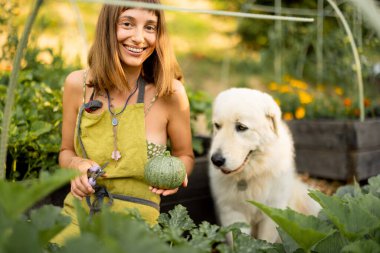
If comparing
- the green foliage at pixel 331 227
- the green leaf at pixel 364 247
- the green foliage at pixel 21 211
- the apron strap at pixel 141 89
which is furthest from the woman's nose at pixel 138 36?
the green leaf at pixel 364 247

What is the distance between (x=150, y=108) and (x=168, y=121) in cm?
15

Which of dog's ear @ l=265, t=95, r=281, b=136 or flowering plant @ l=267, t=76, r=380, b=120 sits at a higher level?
dog's ear @ l=265, t=95, r=281, b=136

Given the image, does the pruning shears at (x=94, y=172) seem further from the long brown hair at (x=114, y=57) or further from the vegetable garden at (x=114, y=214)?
the long brown hair at (x=114, y=57)

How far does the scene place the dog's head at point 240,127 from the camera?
2719 mm

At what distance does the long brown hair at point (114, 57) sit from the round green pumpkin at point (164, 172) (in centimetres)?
47

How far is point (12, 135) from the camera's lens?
2672 millimetres

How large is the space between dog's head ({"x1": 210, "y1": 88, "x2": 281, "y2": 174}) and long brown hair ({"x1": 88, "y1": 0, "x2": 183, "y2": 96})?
1.64 ft

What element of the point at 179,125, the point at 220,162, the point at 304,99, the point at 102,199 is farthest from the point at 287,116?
the point at 102,199

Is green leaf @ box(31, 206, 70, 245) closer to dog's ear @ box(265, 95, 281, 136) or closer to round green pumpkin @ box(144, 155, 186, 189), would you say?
round green pumpkin @ box(144, 155, 186, 189)

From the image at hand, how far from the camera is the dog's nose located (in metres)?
2.69

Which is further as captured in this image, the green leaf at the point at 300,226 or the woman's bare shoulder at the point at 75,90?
the woman's bare shoulder at the point at 75,90

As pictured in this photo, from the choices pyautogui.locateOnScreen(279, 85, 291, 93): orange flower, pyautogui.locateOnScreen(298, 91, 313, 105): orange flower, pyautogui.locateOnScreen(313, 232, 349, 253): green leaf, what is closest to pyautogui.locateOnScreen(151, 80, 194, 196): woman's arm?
pyautogui.locateOnScreen(313, 232, 349, 253): green leaf

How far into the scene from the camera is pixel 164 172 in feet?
6.57

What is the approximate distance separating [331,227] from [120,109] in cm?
124
